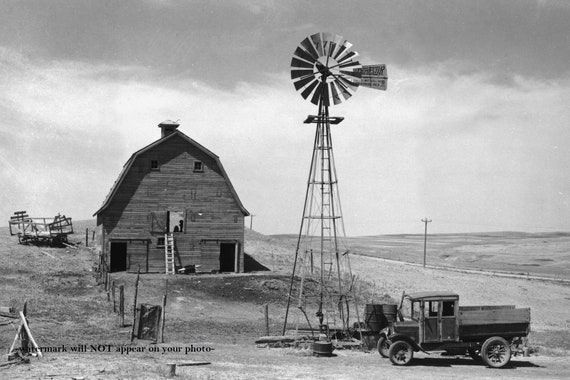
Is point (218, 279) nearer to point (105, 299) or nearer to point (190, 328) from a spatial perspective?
point (105, 299)

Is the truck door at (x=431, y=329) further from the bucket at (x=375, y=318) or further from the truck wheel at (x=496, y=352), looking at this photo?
the bucket at (x=375, y=318)

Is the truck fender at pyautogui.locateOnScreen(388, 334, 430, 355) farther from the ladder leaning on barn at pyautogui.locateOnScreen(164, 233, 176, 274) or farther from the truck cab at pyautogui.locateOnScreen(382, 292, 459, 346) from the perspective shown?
the ladder leaning on barn at pyautogui.locateOnScreen(164, 233, 176, 274)

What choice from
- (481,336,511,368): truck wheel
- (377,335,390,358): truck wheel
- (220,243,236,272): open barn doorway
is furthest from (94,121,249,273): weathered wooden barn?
(481,336,511,368): truck wheel

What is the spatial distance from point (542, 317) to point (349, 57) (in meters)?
23.8

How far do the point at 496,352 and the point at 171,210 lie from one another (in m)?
25.1

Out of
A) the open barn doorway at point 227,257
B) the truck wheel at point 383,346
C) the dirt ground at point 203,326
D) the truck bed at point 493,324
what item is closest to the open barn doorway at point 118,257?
the dirt ground at point 203,326

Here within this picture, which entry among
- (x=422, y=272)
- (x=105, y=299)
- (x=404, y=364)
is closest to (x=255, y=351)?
(x=404, y=364)

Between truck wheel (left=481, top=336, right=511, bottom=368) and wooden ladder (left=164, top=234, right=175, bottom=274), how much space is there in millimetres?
24001

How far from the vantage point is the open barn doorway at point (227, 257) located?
136 ft

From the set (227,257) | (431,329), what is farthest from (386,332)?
(227,257)

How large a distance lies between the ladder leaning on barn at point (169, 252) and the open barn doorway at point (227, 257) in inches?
150

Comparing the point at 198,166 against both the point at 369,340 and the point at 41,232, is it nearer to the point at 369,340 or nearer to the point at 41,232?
the point at 41,232

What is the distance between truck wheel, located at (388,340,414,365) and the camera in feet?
61.2

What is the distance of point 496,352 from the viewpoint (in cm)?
1877
